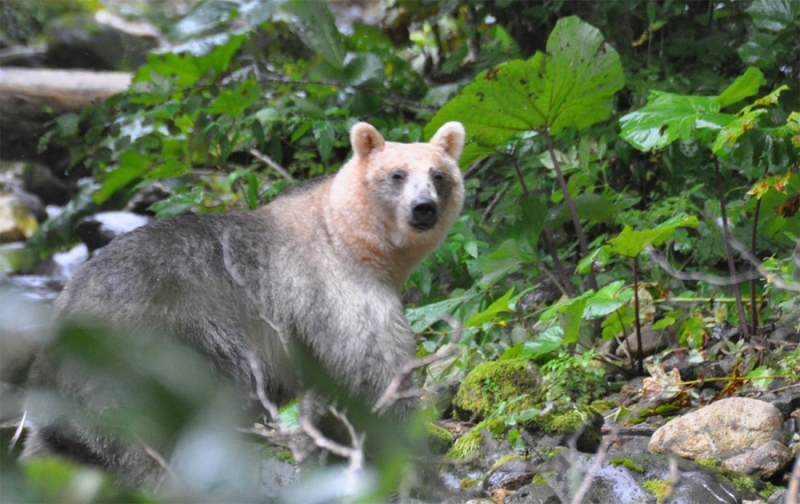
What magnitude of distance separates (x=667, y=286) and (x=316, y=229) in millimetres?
3401

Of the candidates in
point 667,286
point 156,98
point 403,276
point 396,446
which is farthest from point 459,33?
point 396,446

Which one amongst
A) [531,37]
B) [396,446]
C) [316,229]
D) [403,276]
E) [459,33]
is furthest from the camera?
[459,33]

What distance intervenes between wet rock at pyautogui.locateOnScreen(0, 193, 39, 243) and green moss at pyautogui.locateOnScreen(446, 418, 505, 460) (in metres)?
8.05

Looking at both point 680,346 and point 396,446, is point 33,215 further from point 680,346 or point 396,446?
point 396,446

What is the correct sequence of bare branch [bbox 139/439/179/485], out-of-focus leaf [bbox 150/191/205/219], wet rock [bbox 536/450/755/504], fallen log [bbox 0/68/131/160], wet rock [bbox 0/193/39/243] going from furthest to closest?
1. fallen log [bbox 0/68/131/160]
2. wet rock [bbox 0/193/39/243]
3. out-of-focus leaf [bbox 150/191/205/219]
4. wet rock [bbox 536/450/755/504]
5. bare branch [bbox 139/439/179/485]

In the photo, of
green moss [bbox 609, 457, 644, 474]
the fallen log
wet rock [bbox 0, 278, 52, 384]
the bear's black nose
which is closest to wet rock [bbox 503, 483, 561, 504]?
green moss [bbox 609, 457, 644, 474]

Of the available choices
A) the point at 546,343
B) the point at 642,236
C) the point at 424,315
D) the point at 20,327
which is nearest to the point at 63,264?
the point at 424,315

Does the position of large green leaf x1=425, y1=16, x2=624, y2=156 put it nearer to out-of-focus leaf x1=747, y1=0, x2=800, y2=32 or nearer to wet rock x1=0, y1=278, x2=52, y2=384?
out-of-focus leaf x1=747, y1=0, x2=800, y2=32

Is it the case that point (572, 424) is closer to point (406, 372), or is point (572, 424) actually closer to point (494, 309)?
point (494, 309)

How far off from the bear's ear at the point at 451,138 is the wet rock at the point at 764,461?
2.92 meters

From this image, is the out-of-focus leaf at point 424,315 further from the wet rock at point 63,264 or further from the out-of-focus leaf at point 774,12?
the wet rock at point 63,264

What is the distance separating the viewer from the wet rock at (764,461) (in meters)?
4.15

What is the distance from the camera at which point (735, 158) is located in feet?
16.5

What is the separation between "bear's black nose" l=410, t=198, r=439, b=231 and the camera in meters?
5.22
